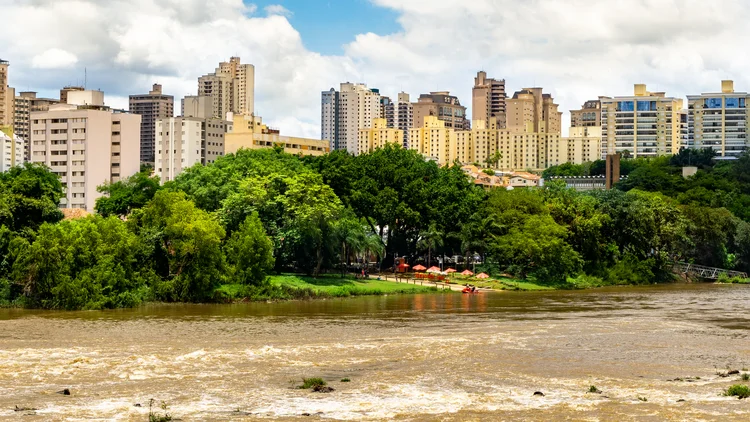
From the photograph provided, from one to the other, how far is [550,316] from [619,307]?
8459 millimetres

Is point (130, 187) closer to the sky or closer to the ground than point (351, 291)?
closer to the sky

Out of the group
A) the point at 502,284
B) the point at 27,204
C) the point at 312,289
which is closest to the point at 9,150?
the point at 27,204

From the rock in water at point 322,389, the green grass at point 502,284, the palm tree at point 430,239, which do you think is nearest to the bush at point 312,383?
the rock in water at point 322,389

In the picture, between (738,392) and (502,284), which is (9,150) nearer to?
(502,284)

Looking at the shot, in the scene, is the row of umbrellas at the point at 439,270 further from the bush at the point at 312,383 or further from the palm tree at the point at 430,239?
the bush at the point at 312,383

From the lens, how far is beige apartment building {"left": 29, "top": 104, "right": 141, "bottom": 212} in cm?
11525

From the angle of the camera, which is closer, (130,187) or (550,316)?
(550,316)

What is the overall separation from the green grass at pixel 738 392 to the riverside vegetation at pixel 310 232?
34817 mm

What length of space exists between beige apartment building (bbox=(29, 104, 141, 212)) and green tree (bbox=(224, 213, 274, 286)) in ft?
189

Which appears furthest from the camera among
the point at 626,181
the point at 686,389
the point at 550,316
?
the point at 626,181

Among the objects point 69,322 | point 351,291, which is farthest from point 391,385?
point 351,291

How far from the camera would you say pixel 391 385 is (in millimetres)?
30719

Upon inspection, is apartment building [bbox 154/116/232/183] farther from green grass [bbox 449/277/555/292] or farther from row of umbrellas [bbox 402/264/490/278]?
green grass [bbox 449/277/555/292]

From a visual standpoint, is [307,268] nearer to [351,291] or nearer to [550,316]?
[351,291]
